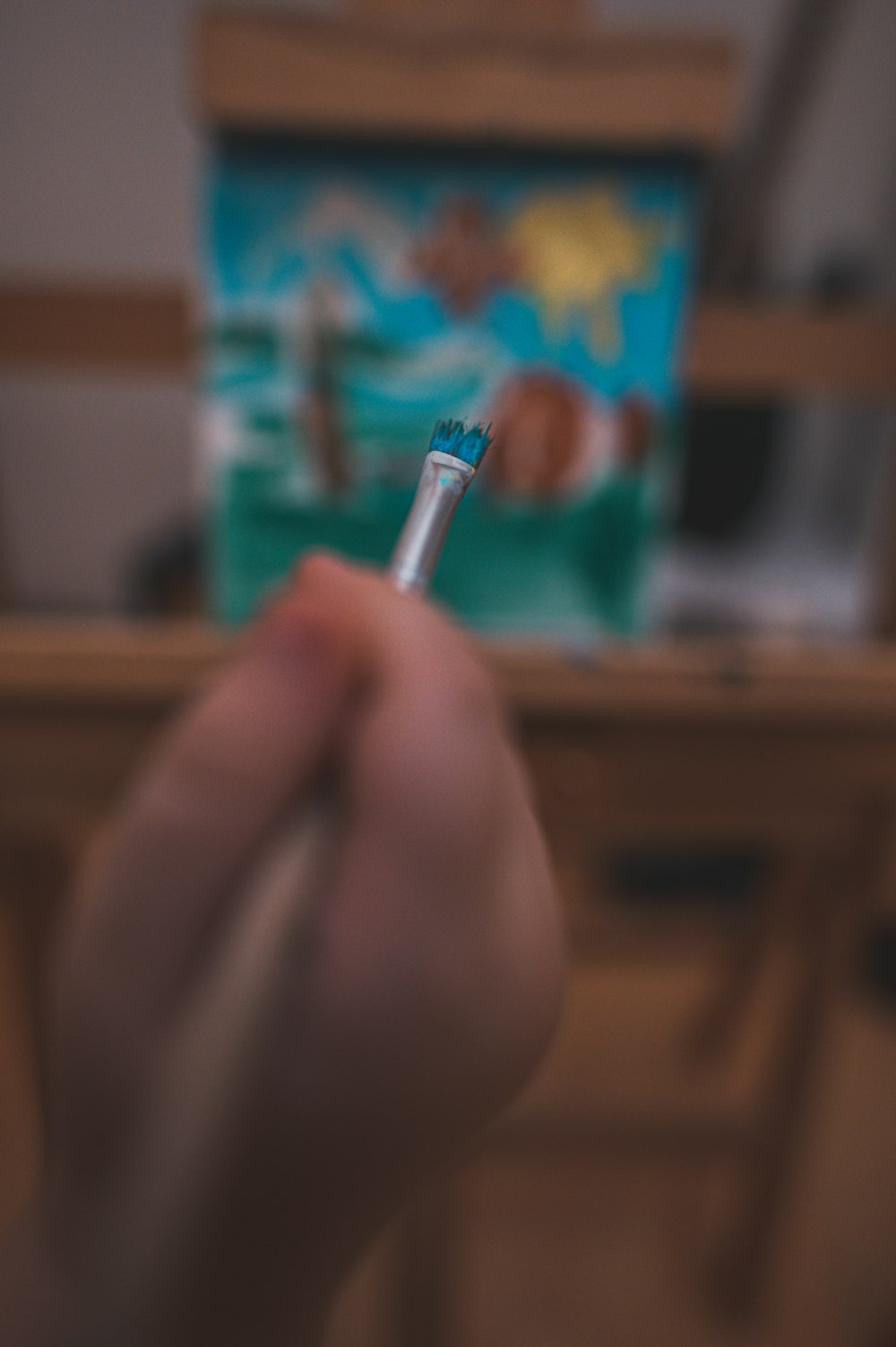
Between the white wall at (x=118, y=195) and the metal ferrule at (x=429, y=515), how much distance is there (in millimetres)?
260

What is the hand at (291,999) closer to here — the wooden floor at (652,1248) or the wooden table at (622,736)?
the wooden table at (622,736)

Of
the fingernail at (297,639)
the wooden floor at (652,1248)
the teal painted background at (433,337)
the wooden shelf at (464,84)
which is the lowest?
the wooden floor at (652,1248)

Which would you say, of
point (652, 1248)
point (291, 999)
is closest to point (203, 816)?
point (291, 999)

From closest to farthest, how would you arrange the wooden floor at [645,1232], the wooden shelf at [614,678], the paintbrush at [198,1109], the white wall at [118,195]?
the paintbrush at [198,1109] < the white wall at [118,195] < the wooden shelf at [614,678] < the wooden floor at [645,1232]

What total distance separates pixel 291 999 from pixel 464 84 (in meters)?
0.46

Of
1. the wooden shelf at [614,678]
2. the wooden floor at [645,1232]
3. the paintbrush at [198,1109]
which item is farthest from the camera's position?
the wooden floor at [645,1232]

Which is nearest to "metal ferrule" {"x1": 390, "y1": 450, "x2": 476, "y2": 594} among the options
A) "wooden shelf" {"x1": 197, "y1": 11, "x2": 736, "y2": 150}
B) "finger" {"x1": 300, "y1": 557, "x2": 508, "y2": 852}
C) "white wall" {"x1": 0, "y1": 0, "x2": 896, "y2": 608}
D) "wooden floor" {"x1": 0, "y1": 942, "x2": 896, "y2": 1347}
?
"finger" {"x1": 300, "y1": 557, "x2": 508, "y2": 852}

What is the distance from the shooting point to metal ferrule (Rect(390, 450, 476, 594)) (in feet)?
0.44

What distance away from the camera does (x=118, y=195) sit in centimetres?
46

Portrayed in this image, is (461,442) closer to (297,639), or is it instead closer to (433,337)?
(297,639)

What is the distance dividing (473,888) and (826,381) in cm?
50

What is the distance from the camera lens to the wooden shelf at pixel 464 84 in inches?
16.5

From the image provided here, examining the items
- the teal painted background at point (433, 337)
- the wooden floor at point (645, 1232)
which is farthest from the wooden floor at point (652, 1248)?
the teal painted background at point (433, 337)

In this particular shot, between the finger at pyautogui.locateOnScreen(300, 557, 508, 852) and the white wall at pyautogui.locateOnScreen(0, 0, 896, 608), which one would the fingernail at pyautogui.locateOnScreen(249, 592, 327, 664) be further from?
the white wall at pyautogui.locateOnScreen(0, 0, 896, 608)
